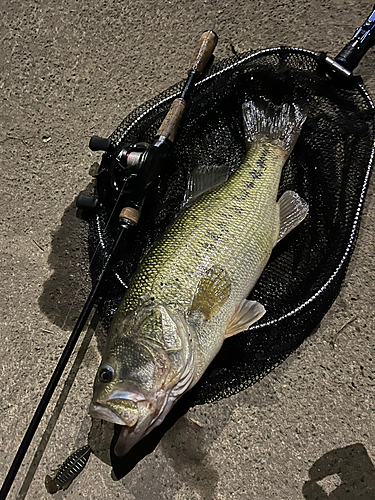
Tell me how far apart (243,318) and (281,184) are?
0.84 metres

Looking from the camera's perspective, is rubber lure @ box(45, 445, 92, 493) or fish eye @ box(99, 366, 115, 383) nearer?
fish eye @ box(99, 366, 115, 383)

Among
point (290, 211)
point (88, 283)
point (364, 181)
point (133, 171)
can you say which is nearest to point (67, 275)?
point (88, 283)

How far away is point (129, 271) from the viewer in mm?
2143

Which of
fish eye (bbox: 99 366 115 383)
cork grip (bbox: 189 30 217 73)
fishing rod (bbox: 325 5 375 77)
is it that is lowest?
fish eye (bbox: 99 366 115 383)

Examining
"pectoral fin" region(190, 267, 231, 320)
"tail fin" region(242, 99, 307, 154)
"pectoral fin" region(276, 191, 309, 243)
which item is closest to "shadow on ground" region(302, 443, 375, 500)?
"pectoral fin" region(190, 267, 231, 320)

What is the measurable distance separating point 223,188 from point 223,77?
2.45 ft

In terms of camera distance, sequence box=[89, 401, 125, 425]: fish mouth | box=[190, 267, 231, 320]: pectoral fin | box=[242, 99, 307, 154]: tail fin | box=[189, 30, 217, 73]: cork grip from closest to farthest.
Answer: box=[89, 401, 125, 425]: fish mouth, box=[190, 267, 231, 320]: pectoral fin, box=[242, 99, 307, 154]: tail fin, box=[189, 30, 217, 73]: cork grip

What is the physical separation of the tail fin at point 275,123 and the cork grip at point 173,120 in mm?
357

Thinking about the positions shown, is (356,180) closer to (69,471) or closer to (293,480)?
(293,480)

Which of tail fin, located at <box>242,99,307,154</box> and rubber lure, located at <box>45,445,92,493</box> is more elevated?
tail fin, located at <box>242,99,307,154</box>

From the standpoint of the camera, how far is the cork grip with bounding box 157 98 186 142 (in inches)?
82.4

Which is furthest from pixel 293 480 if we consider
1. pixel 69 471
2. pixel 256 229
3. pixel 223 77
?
pixel 223 77

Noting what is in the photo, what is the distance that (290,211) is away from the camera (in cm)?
207

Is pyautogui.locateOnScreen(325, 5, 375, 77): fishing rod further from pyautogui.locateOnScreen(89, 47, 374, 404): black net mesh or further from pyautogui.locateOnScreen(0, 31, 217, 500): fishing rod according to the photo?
pyautogui.locateOnScreen(0, 31, 217, 500): fishing rod
